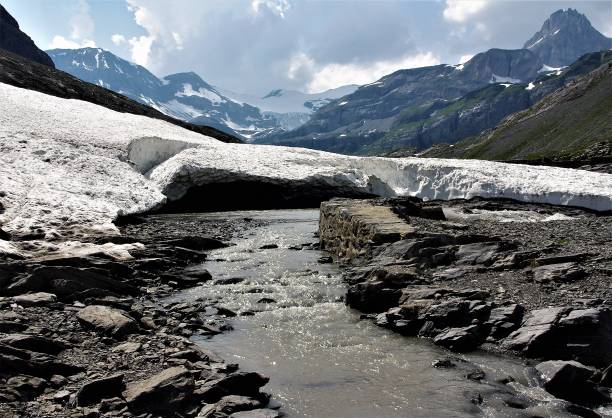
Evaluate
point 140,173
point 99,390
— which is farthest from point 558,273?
point 140,173

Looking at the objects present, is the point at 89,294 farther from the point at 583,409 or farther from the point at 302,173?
the point at 302,173

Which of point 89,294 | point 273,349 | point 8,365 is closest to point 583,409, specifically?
point 273,349

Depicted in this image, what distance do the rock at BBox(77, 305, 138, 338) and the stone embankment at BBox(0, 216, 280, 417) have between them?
0.9 inches

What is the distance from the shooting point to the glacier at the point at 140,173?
1039 inches

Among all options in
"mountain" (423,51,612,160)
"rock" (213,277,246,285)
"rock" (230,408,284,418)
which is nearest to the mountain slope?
"rock" (213,277,246,285)

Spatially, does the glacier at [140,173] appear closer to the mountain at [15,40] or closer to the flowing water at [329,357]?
the flowing water at [329,357]

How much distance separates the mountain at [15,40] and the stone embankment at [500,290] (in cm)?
18220

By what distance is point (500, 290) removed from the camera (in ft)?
44.7

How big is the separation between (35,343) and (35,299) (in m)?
3.33

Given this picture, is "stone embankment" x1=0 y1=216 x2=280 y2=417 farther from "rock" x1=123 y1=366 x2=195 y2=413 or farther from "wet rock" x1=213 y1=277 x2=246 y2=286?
"wet rock" x1=213 y1=277 x2=246 y2=286

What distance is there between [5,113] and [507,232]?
43528mm

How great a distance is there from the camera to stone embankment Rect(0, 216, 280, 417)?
801cm

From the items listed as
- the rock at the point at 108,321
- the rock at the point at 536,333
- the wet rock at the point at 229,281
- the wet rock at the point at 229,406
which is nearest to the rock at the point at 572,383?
the rock at the point at 536,333

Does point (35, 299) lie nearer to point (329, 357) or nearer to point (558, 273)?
point (329, 357)
